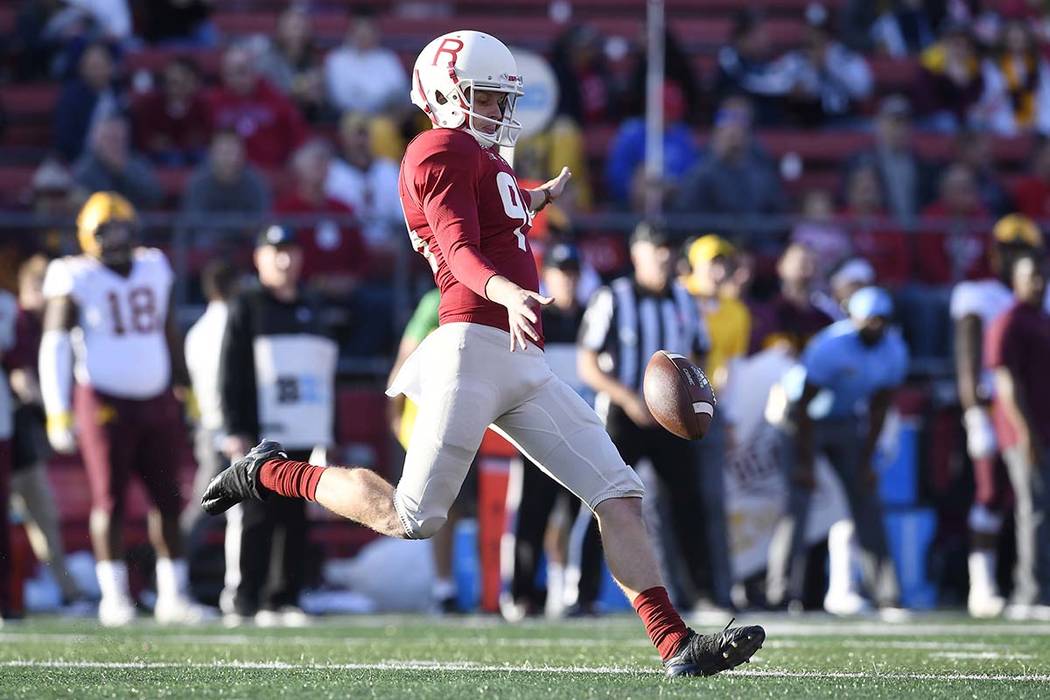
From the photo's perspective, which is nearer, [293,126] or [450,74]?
[450,74]

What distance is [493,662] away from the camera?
18.2 ft

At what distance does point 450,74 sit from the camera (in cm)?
493

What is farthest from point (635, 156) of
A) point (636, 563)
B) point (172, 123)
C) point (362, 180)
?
point (636, 563)

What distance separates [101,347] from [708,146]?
219 inches

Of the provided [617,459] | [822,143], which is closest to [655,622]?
[617,459]

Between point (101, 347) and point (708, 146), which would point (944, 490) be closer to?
point (708, 146)

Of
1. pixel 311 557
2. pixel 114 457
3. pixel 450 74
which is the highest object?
pixel 450 74

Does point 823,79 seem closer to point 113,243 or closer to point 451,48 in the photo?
point 113,243

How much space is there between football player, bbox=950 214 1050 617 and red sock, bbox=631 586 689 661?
428cm

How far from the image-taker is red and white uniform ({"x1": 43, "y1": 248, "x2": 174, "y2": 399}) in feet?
26.1

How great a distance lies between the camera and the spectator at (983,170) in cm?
1244

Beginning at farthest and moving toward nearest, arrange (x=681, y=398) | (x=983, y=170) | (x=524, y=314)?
(x=983, y=170) < (x=681, y=398) < (x=524, y=314)

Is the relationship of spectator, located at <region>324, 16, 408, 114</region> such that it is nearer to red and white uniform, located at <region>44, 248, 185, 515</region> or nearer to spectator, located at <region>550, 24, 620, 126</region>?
spectator, located at <region>550, 24, 620, 126</region>

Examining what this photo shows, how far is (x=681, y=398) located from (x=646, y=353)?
3.33 m
